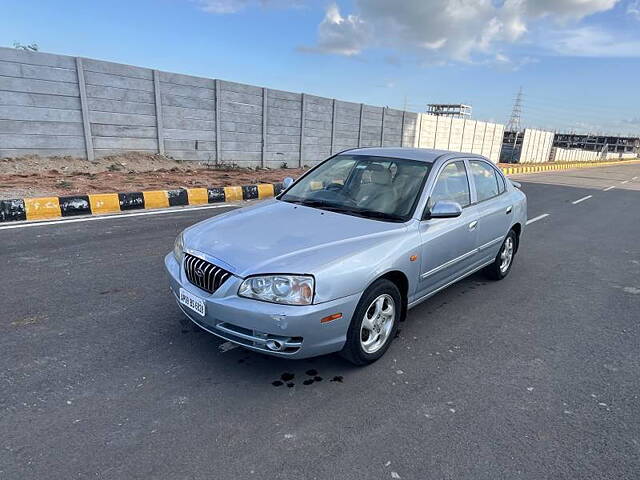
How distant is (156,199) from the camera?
912 cm

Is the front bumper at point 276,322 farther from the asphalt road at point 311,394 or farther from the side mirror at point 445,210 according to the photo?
the side mirror at point 445,210

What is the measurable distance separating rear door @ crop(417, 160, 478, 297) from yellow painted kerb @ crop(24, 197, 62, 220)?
699cm

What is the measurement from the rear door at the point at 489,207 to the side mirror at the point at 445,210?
1000mm

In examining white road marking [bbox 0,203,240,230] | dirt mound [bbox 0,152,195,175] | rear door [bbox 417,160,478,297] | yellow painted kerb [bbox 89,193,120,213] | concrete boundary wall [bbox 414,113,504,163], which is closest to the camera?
rear door [bbox 417,160,478,297]

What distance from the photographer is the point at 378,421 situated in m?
2.58

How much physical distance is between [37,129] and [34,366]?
32.0 ft

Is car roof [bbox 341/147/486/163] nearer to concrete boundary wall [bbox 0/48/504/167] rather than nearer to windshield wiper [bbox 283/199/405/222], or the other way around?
windshield wiper [bbox 283/199/405/222]

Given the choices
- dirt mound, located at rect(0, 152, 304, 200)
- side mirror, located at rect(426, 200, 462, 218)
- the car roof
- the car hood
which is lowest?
→ dirt mound, located at rect(0, 152, 304, 200)

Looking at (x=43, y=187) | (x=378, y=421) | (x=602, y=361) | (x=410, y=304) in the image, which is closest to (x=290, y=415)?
(x=378, y=421)

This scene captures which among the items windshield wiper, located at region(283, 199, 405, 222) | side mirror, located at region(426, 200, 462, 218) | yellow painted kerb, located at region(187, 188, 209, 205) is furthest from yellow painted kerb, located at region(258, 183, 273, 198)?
side mirror, located at region(426, 200, 462, 218)

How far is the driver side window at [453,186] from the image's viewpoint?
382 centimetres

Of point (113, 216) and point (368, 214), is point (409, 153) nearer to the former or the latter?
point (368, 214)

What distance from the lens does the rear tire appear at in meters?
5.14

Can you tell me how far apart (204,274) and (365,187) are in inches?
68.3
